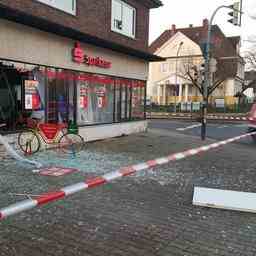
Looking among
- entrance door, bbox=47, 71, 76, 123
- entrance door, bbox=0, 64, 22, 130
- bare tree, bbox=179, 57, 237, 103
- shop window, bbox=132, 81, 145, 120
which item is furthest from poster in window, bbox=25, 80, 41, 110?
bare tree, bbox=179, 57, 237, 103

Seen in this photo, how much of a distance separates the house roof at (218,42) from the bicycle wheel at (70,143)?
38454 mm

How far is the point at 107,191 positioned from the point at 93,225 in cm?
173

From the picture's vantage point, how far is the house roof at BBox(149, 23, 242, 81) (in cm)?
4935

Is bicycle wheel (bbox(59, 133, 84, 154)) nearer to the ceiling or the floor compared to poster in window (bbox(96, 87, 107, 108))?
nearer to the floor

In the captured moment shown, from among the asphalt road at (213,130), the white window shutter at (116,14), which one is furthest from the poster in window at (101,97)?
the asphalt road at (213,130)

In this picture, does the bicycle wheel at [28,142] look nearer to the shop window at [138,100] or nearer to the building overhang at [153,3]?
the shop window at [138,100]

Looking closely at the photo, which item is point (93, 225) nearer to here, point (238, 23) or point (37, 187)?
point (37, 187)

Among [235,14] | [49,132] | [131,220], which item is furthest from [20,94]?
[235,14]

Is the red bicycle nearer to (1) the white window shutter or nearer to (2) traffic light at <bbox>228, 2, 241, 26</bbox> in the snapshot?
(1) the white window shutter

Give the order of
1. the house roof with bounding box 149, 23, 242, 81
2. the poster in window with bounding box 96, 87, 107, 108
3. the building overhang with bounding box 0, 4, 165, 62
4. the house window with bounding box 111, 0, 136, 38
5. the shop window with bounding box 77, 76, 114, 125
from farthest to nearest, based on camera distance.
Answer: the house roof with bounding box 149, 23, 242, 81 < the house window with bounding box 111, 0, 136, 38 < the poster in window with bounding box 96, 87, 107, 108 < the shop window with bounding box 77, 76, 114, 125 < the building overhang with bounding box 0, 4, 165, 62

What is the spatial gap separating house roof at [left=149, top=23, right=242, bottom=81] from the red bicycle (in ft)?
126

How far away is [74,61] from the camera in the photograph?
41.5 feet

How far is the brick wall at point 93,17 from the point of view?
36.0ft

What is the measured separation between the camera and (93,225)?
194 inches
